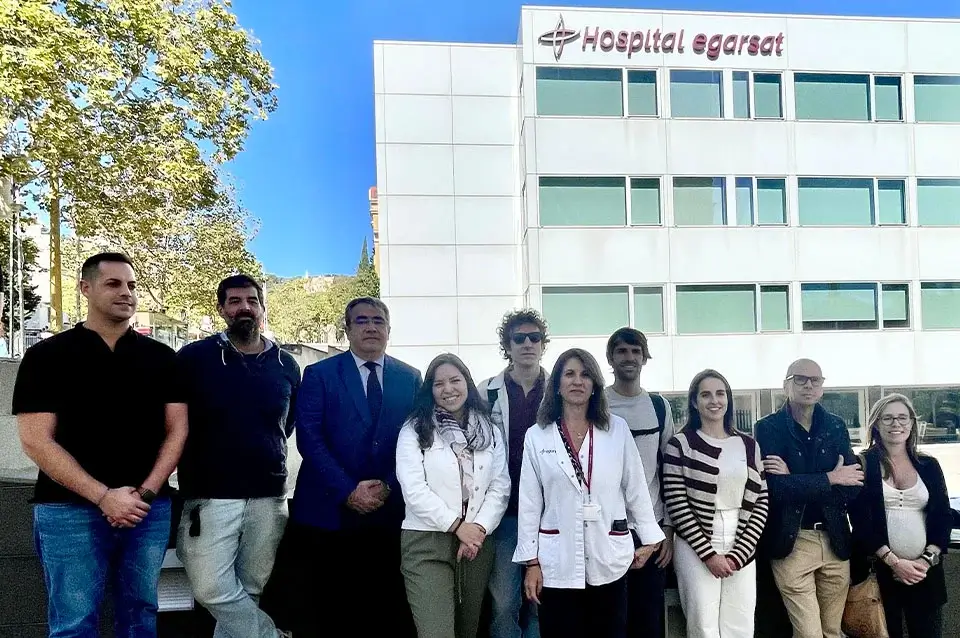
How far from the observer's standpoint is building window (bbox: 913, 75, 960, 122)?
798 inches

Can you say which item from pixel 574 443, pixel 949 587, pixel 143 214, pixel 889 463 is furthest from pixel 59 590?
pixel 143 214

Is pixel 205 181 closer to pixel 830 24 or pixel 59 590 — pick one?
pixel 59 590

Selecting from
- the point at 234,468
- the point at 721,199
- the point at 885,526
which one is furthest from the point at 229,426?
the point at 721,199

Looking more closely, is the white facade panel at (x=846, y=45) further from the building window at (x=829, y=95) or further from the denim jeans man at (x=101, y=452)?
the denim jeans man at (x=101, y=452)

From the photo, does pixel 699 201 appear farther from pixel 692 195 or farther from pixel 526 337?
pixel 526 337

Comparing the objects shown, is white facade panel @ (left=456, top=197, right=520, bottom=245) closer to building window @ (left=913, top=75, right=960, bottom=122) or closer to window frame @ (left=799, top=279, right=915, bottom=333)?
window frame @ (left=799, top=279, right=915, bottom=333)

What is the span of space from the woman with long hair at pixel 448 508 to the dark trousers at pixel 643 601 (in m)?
0.68

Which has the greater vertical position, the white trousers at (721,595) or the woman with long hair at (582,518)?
the woman with long hair at (582,518)

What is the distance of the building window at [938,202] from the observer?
66.9ft

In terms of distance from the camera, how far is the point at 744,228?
19859mm

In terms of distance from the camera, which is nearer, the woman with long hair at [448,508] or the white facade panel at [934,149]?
the woman with long hair at [448,508]

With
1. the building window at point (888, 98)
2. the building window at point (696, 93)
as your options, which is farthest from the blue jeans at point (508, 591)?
the building window at point (888, 98)

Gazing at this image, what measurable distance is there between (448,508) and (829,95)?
71.4ft

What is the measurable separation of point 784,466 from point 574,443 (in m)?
1.08
